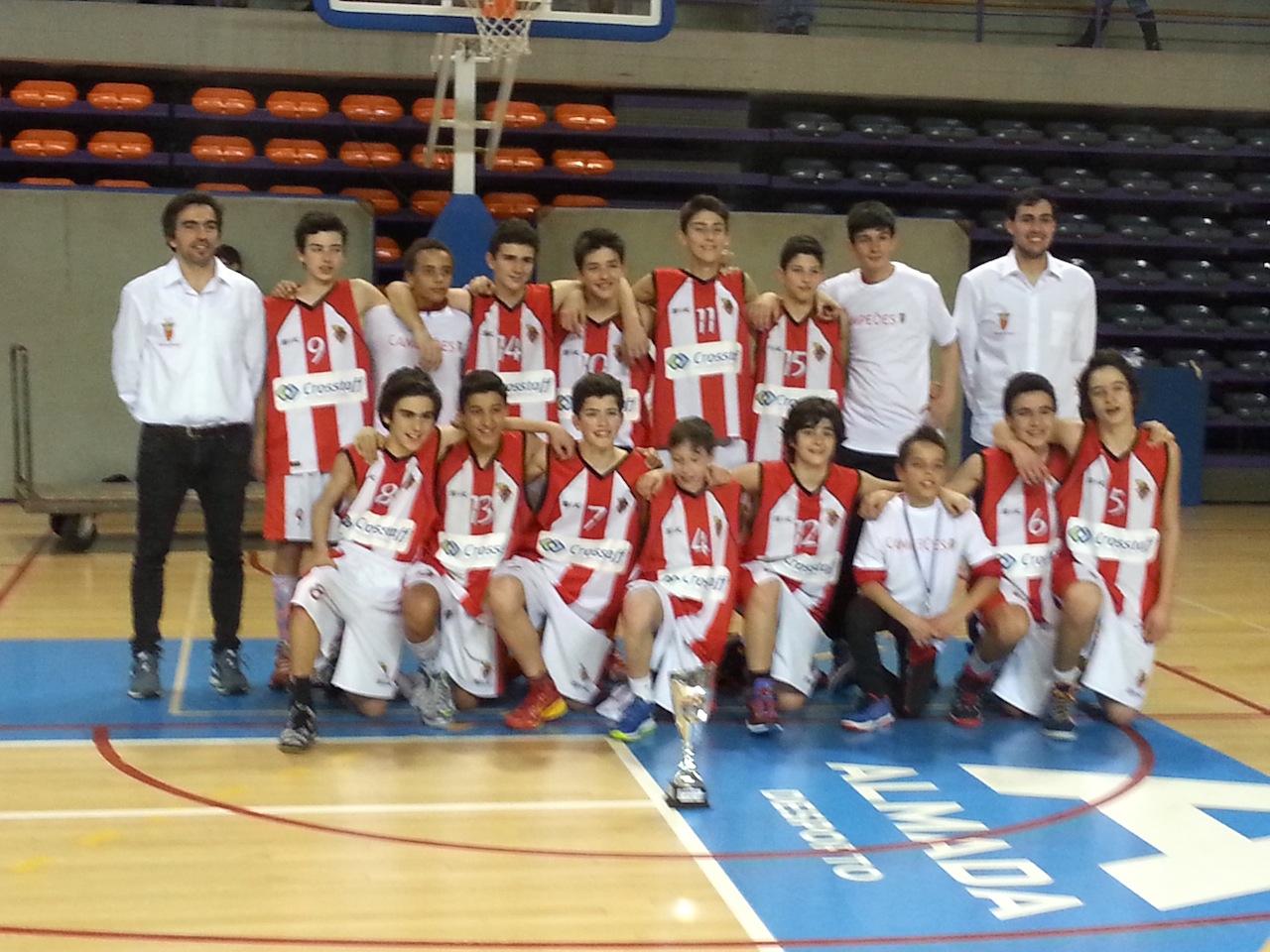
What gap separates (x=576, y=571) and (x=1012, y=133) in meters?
8.71

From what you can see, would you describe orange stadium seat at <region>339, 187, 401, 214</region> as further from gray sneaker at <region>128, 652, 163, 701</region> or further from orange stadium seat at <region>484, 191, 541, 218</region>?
gray sneaker at <region>128, 652, 163, 701</region>

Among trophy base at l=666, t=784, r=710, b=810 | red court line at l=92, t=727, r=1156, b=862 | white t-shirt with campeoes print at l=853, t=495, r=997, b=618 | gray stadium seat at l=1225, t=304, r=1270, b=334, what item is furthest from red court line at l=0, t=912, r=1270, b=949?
gray stadium seat at l=1225, t=304, r=1270, b=334

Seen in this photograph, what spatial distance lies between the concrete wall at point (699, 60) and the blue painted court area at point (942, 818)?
682 centimetres

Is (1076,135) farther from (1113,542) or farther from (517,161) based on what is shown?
(1113,542)

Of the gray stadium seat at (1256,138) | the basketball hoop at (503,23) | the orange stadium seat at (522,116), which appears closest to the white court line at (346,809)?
the basketball hoop at (503,23)

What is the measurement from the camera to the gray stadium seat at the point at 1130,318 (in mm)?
12367

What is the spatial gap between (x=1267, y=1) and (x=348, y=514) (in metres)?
12.8

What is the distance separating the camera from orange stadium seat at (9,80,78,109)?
1120 cm

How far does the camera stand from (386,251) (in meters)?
11.6

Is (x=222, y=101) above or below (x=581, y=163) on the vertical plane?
above

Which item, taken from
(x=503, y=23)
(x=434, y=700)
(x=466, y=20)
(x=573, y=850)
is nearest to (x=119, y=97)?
(x=466, y=20)

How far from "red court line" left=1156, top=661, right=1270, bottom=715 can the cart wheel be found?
5.92m

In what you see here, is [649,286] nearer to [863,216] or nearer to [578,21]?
[863,216]

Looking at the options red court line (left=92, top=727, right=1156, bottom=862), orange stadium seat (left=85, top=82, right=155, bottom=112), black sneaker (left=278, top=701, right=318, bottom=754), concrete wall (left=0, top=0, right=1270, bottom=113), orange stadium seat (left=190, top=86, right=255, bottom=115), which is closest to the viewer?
red court line (left=92, top=727, right=1156, bottom=862)
